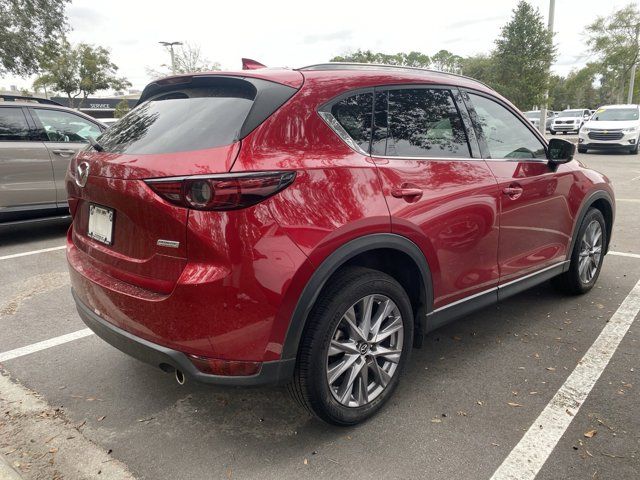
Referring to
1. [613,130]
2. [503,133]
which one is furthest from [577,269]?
[613,130]

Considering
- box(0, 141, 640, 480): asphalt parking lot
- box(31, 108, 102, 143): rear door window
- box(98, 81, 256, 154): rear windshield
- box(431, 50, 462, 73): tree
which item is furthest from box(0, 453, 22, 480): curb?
box(431, 50, 462, 73): tree

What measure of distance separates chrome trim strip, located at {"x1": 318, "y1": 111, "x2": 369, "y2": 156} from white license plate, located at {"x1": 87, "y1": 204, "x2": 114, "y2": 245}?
1.08m

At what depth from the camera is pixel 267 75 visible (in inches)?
94.1

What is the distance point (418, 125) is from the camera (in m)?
2.81

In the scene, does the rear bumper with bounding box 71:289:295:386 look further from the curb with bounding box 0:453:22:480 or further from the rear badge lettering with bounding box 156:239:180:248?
the curb with bounding box 0:453:22:480

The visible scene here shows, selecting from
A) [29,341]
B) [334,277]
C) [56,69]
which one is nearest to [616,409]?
[334,277]

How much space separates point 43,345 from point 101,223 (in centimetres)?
155

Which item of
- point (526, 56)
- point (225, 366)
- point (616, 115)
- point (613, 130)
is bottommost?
point (225, 366)

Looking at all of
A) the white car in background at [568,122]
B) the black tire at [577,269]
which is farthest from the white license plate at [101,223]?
the white car in background at [568,122]

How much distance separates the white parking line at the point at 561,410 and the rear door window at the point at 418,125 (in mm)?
1485

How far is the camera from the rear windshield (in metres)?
2.20

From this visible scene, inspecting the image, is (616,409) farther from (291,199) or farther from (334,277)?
(291,199)

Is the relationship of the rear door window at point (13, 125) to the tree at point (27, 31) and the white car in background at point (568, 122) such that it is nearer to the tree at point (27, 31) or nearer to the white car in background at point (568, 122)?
the tree at point (27, 31)

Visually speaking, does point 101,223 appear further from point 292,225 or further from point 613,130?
point 613,130
